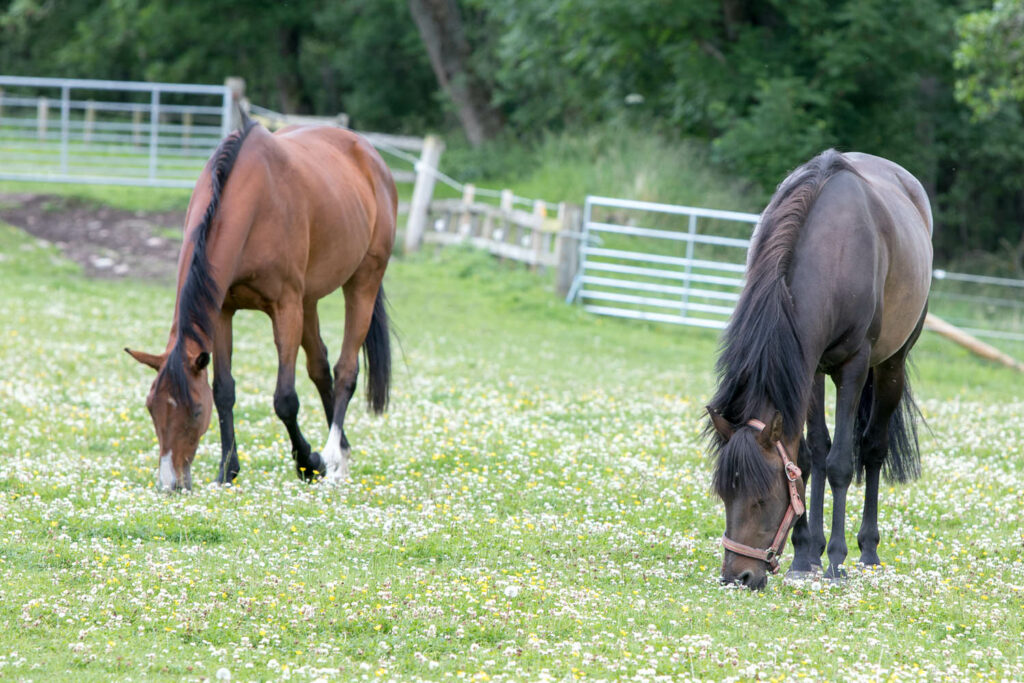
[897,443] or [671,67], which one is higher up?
[671,67]

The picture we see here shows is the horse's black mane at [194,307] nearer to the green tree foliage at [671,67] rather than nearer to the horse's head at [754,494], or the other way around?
the horse's head at [754,494]

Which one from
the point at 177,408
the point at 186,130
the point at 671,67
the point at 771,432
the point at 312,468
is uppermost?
the point at 671,67

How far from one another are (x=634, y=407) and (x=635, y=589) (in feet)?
18.8

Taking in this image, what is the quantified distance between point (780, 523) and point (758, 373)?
797 millimetres

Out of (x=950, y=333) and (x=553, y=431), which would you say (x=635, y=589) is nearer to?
(x=553, y=431)

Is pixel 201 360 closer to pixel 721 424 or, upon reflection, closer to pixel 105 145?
pixel 721 424

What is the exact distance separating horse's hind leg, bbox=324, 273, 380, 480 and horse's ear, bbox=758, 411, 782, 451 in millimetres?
3481

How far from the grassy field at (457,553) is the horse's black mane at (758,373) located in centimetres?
66

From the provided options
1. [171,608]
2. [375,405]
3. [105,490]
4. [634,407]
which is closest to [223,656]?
[171,608]

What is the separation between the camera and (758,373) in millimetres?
5680

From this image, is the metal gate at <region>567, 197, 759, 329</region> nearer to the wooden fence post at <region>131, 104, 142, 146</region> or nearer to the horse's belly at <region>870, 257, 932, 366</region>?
the horse's belly at <region>870, 257, 932, 366</region>

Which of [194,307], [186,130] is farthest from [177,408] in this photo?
[186,130]

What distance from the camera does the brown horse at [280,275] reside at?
23.0ft

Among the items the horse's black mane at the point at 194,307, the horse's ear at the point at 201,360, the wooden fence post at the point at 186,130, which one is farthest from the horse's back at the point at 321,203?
the wooden fence post at the point at 186,130
